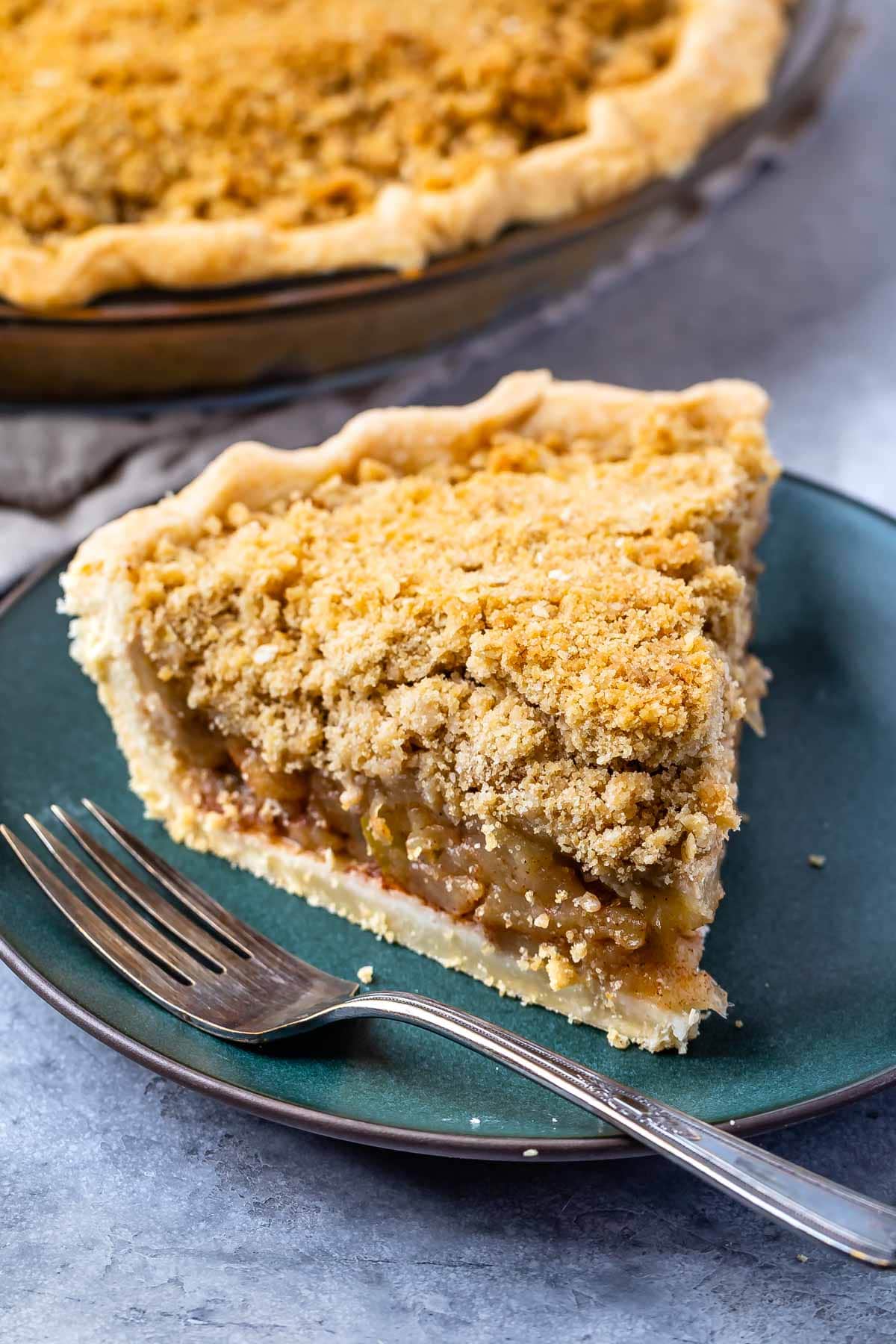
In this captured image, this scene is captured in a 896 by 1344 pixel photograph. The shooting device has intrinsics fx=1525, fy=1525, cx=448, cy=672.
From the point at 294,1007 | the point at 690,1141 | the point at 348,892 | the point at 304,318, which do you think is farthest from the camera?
the point at 304,318

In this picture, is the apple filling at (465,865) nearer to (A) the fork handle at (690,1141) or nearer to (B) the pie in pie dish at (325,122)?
(A) the fork handle at (690,1141)

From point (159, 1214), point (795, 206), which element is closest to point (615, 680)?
point (159, 1214)

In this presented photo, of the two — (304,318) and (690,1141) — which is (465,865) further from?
(304,318)

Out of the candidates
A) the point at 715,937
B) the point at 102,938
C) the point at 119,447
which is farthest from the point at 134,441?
the point at 715,937

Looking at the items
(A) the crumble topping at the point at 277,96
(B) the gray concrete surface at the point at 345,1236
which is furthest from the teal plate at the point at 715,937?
(A) the crumble topping at the point at 277,96

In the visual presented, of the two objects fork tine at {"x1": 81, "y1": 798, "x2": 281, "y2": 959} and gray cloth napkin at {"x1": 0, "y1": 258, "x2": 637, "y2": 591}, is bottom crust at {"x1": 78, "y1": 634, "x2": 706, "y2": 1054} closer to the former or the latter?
fork tine at {"x1": 81, "y1": 798, "x2": 281, "y2": 959}

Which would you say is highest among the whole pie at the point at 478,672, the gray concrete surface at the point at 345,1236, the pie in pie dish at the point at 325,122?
the pie in pie dish at the point at 325,122
